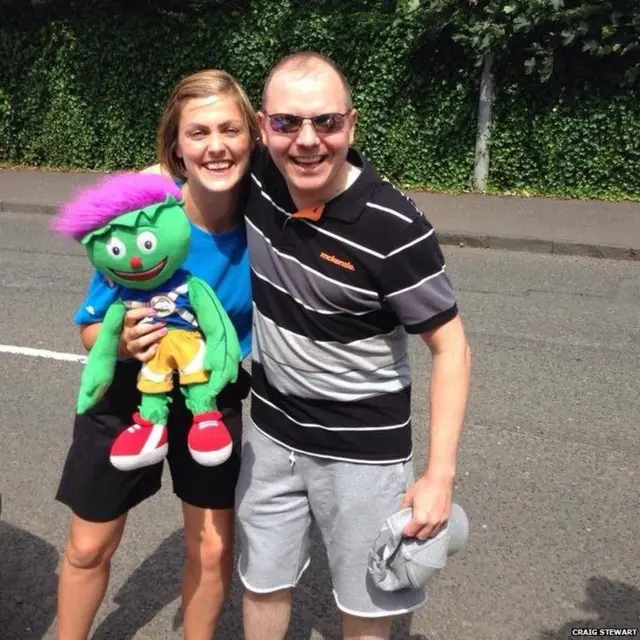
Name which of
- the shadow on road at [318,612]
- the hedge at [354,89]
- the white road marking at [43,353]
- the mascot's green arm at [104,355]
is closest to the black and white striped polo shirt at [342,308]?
the mascot's green arm at [104,355]

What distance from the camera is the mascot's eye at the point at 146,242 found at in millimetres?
2139

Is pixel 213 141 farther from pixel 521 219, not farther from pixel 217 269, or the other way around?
pixel 521 219

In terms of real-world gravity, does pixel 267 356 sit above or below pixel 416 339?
above

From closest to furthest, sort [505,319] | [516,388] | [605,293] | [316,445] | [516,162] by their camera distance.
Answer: [316,445] < [516,388] < [505,319] < [605,293] < [516,162]

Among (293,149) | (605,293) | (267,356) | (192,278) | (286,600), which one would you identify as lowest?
(605,293)

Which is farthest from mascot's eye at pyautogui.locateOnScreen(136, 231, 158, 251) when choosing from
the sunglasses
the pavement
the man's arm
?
the pavement

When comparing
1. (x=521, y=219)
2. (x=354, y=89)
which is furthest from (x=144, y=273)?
(x=354, y=89)

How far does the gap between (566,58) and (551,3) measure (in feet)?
2.79

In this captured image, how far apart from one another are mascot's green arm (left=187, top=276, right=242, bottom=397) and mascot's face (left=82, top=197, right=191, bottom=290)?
0.32 feet

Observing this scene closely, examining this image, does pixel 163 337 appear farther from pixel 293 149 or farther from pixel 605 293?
pixel 605 293

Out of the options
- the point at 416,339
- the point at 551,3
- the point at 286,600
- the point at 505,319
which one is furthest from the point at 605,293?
the point at 286,600

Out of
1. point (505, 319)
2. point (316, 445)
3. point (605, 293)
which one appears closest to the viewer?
point (316, 445)

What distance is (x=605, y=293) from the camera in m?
7.62

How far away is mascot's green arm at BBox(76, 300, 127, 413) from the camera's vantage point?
2.21 meters
